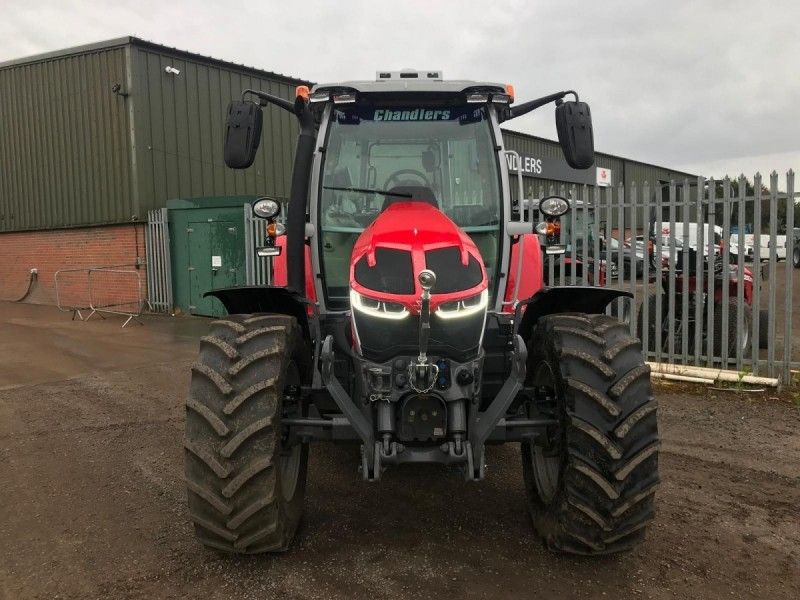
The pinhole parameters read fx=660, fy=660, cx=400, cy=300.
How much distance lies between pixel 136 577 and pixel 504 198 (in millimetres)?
2842

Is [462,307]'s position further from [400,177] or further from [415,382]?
[400,177]

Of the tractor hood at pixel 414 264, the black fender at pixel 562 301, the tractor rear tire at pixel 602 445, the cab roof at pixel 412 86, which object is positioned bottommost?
the tractor rear tire at pixel 602 445

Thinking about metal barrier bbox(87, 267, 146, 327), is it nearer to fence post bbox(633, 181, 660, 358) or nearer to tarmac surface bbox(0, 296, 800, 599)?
tarmac surface bbox(0, 296, 800, 599)

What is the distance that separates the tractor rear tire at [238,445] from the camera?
2867 millimetres

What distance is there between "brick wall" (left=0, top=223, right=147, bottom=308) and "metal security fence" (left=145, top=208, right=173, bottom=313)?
0.23 m

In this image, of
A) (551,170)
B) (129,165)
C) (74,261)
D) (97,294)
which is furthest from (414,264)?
(551,170)

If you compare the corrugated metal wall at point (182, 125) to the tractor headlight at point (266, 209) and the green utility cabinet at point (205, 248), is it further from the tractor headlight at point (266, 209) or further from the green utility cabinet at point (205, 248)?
the tractor headlight at point (266, 209)

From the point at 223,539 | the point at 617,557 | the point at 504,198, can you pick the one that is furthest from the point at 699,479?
the point at 223,539

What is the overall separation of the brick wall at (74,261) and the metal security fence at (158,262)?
23 cm

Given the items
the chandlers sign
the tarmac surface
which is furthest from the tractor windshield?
the chandlers sign

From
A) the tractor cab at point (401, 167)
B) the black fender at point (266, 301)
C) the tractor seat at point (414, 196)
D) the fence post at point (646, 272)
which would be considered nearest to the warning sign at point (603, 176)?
the fence post at point (646, 272)

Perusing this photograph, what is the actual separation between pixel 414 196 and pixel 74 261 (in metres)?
13.7

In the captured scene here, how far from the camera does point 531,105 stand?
393cm

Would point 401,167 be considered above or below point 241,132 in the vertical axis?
below
